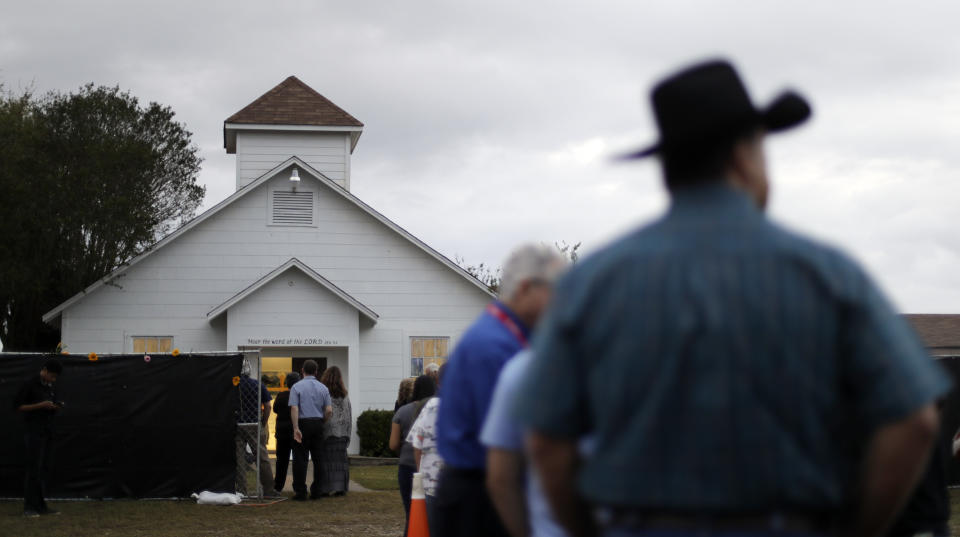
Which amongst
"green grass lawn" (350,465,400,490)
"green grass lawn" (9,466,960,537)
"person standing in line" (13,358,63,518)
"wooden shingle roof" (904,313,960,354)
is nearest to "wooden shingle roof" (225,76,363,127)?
"green grass lawn" (350,465,400,490)

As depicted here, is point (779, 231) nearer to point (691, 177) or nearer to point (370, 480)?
point (691, 177)

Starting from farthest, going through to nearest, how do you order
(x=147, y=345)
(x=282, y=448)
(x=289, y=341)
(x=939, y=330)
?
(x=939, y=330)
(x=147, y=345)
(x=289, y=341)
(x=282, y=448)

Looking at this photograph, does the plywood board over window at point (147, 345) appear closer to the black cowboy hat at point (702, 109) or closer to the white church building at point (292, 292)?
the white church building at point (292, 292)

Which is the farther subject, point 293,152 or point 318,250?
point 293,152

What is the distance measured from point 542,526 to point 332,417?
556 inches

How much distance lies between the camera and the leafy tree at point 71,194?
25.9 metres

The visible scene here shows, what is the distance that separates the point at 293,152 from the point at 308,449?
13.9 m

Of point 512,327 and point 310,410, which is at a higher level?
point 512,327

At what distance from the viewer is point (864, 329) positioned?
7.06 feet

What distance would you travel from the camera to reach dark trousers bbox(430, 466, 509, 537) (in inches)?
186

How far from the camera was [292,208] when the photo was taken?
27.4m

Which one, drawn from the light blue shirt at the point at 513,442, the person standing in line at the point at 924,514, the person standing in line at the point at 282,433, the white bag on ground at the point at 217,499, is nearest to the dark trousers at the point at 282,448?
the person standing in line at the point at 282,433

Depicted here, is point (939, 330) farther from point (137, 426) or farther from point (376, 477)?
point (137, 426)

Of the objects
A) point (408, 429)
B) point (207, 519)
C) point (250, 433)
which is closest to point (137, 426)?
point (250, 433)
